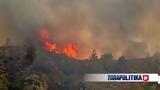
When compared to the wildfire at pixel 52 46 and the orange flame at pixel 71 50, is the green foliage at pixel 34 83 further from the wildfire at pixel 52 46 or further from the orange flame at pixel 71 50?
the orange flame at pixel 71 50

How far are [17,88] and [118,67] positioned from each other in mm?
25876

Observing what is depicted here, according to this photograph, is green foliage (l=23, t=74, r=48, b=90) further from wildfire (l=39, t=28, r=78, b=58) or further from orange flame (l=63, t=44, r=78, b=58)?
orange flame (l=63, t=44, r=78, b=58)

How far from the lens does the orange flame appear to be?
7430cm

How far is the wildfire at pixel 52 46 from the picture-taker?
72.0 meters

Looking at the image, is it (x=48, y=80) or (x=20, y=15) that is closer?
(x=48, y=80)

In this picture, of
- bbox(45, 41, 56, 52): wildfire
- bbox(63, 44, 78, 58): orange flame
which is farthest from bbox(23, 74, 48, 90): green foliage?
bbox(63, 44, 78, 58): orange flame

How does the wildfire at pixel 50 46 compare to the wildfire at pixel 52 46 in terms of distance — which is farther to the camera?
the wildfire at pixel 50 46

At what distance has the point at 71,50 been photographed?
74.3 m

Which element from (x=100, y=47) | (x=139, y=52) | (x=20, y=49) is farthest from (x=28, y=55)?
(x=139, y=52)

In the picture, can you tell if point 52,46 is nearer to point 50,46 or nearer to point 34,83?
point 50,46

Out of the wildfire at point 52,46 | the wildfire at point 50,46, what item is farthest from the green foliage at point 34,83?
the wildfire at point 52,46

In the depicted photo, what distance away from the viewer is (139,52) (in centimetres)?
8025

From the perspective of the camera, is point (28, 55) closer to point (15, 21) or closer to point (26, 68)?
point (26, 68)

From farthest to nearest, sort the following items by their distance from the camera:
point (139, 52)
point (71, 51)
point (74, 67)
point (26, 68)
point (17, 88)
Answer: point (139, 52), point (71, 51), point (74, 67), point (26, 68), point (17, 88)
